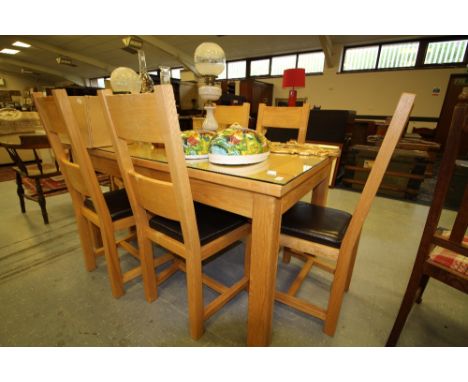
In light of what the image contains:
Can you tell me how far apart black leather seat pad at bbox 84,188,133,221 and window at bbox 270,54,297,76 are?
7037mm

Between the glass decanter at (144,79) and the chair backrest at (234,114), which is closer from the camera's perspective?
the glass decanter at (144,79)

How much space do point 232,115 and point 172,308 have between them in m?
1.36

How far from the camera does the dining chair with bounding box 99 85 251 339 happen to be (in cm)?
69

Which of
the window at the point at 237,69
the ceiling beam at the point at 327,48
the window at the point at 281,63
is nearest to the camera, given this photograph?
the ceiling beam at the point at 327,48

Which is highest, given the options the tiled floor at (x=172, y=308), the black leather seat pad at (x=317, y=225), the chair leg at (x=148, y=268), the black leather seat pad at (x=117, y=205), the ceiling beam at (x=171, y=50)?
the ceiling beam at (x=171, y=50)

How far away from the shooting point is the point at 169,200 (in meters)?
0.83

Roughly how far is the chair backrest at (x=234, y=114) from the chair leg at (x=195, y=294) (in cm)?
112

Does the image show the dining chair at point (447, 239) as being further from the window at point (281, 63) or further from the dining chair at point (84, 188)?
the window at point (281, 63)

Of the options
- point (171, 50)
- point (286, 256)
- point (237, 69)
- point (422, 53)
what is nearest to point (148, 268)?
point (286, 256)

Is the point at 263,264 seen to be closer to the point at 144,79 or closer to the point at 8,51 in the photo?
the point at 144,79

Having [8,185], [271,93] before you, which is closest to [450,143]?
[8,185]

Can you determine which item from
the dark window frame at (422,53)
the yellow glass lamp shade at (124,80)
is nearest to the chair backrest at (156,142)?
the yellow glass lamp shade at (124,80)

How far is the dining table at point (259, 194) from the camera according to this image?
0.75m

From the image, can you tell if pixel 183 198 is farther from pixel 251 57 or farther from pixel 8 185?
pixel 251 57
